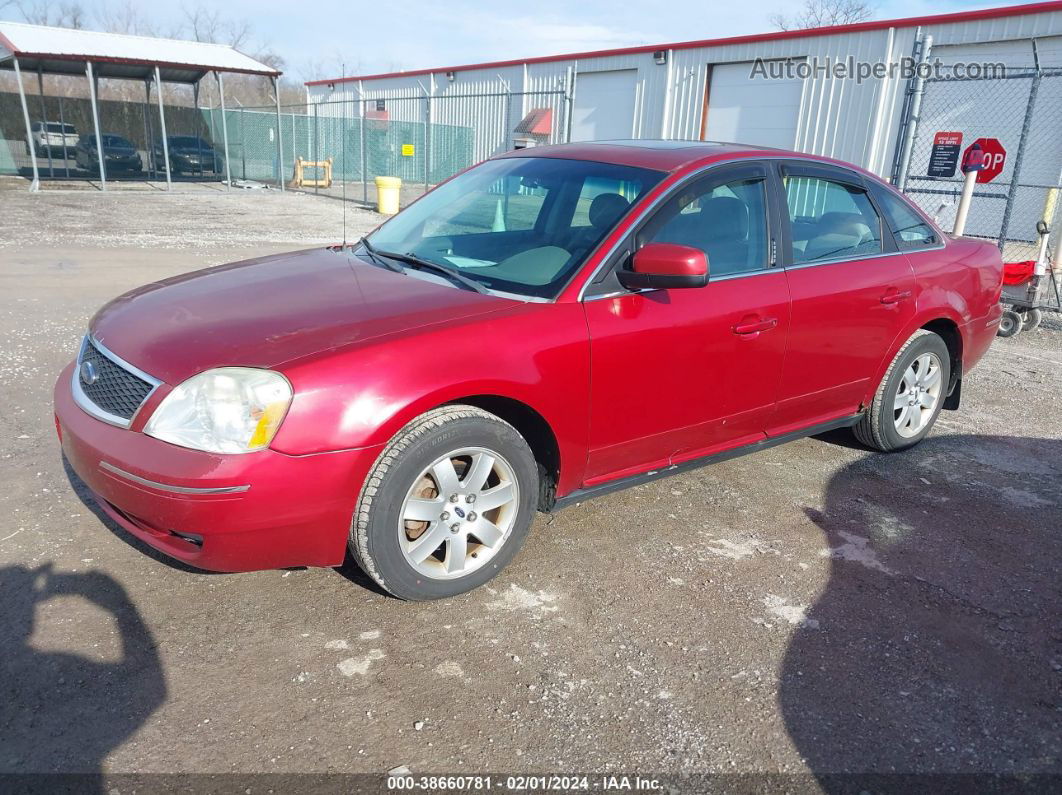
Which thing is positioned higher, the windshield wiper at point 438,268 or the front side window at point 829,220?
the front side window at point 829,220

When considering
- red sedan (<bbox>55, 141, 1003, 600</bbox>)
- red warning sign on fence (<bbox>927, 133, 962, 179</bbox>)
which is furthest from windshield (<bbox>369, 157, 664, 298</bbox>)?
red warning sign on fence (<bbox>927, 133, 962, 179</bbox>)

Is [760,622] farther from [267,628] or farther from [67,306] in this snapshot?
[67,306]

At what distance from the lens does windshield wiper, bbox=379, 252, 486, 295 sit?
3.37 meters

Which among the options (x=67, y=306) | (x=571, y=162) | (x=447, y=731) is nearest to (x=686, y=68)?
(x=67, y=306)

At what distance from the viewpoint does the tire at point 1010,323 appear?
8383 mm

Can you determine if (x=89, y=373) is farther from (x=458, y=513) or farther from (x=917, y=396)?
(x=917, y=396)

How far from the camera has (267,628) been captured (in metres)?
2.97

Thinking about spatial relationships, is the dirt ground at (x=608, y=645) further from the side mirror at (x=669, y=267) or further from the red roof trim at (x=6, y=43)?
the red roof trim at (x=6, y=43)

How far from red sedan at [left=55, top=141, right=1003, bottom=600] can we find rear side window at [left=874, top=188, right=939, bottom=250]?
2 cm

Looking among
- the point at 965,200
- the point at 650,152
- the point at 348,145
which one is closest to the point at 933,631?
the point at 650,152

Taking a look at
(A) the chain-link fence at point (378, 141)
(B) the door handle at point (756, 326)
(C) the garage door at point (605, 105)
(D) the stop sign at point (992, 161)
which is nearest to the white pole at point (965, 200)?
(D) the stop sign at point (992, 161)

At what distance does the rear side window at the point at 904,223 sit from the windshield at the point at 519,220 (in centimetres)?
168

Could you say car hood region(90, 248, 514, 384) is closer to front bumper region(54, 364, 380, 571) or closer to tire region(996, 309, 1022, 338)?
front bumper region(54, 364, 380, 571)

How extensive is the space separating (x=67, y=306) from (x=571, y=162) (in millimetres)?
5837
